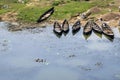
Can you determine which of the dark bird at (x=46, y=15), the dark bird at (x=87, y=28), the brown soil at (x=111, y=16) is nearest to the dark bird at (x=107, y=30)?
the dark bird at (x=87, y=28)

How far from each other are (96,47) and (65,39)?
525 centimetres

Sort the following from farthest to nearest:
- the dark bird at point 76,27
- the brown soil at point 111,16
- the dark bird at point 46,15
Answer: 1. the dark bird at point 46,15
2. the brown soil at point 111,16
3. the dark bird at point 76,27

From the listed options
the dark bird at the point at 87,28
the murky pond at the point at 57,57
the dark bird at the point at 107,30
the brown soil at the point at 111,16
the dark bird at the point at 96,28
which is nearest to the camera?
the murky pond at the point at 57,57

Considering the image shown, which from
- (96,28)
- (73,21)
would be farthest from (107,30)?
(73,21)

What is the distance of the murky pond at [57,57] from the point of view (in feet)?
113

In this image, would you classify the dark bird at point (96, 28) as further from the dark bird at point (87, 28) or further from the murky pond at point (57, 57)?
the murky pond at point (57, 57)

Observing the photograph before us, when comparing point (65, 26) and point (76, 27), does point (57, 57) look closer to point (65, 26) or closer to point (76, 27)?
point (76, 27)

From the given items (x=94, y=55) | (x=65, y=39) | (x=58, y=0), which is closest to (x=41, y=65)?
(x=94, y=55)

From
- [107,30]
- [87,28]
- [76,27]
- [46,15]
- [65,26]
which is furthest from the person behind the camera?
[46,15]

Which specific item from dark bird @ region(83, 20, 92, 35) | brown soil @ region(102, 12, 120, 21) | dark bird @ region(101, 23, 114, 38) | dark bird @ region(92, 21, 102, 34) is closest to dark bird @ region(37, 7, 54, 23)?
brown soil @ region(102, 12, 120, 21)

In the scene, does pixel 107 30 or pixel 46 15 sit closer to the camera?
pixel 107 30

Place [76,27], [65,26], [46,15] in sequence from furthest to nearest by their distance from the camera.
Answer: [46,15] → [65,26] → [76,27]

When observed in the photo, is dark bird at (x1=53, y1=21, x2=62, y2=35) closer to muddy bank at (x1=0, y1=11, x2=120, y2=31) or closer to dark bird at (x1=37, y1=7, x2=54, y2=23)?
muddy bank at (x1=0, y1=11, x2=120, y2=31)

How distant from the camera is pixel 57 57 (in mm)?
39344
